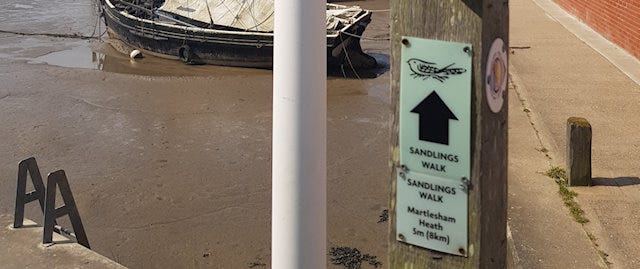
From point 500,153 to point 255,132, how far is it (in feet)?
30.0

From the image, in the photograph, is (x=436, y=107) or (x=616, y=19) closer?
(x=436, y=107)

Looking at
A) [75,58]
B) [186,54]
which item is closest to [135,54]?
[75,58]

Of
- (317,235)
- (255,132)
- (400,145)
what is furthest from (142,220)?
(400,145)

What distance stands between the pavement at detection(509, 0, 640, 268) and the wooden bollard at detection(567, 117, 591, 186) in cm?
11

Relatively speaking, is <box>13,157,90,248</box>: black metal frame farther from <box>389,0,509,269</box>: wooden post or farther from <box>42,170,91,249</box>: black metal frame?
<box>389,0,509,269</box>: wooden post

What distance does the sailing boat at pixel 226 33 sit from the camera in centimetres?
1648

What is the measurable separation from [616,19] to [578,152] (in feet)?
25.6

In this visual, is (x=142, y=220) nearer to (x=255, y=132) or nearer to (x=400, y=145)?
(x=255, y=132)

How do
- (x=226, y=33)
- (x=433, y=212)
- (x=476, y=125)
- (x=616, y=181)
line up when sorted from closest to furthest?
1. (x=476, y=125)
2. (x=433, y=212)
3. (x=616, y=181)
4. (x=226, y=33)

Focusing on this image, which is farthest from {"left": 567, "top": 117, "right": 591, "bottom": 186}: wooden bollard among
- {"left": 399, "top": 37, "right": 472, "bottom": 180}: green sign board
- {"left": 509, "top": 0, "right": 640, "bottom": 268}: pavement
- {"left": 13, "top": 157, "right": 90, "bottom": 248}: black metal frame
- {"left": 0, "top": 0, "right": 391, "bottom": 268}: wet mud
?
{"left": 399, "top": 37, "right": 472, "bottom": 180}: green sign board

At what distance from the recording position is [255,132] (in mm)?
11633

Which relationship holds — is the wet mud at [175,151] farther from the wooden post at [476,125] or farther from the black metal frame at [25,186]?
the wooden post at [476,125]

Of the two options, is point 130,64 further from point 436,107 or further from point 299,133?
point 436,107

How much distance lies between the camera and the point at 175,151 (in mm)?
10758
